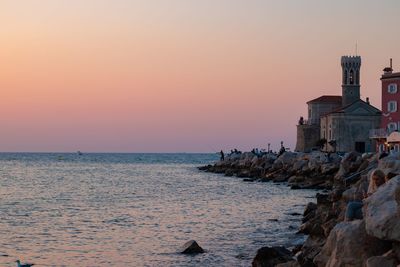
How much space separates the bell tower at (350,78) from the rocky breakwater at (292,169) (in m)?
16.7

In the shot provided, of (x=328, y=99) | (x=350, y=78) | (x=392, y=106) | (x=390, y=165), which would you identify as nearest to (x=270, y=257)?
(x=390, y=165)

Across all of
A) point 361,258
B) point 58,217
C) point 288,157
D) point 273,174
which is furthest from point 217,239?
point 288,157

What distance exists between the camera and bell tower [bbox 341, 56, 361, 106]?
282ft

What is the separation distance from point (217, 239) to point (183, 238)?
1085mm

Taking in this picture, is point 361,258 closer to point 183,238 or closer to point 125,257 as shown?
point 125,257

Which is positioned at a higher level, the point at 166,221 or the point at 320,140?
the point at 320,140

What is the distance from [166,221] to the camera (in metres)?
25.8

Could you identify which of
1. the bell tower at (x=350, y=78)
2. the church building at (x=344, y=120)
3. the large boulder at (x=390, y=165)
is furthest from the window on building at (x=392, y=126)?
the large boulder at (x=390, y=165)

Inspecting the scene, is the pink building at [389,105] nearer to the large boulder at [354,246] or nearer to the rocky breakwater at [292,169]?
the rocky breakwater at [292,169]

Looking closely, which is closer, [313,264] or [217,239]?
[313,264]

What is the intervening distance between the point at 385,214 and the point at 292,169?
158 feet

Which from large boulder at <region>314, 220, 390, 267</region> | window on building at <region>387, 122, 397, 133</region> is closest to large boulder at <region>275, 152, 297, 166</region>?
window on building at <region>387, 122, 397, 133</region>

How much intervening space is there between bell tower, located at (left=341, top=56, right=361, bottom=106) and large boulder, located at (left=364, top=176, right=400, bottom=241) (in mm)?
77629

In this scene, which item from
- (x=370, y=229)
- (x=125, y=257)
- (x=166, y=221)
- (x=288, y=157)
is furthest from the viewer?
(x=288, y=157)
